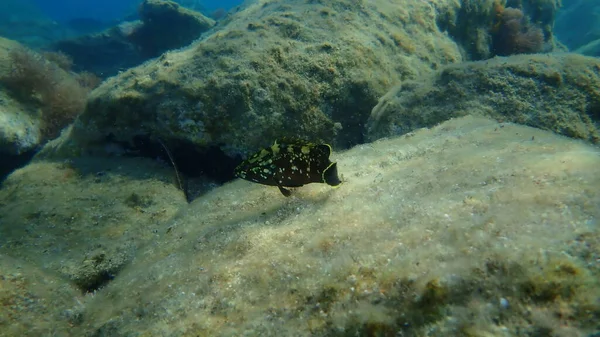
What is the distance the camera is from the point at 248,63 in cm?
525

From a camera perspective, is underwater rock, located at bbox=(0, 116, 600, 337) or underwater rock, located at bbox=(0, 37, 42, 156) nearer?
underwater rock, located at bbox=(0, 116, 600, 337)

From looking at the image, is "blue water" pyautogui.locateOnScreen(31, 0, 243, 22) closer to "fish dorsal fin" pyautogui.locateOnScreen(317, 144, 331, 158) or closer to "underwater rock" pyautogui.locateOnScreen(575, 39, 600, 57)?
"underwater rock" pyautogui.locateOnScreen(575, 39, 600, 57)

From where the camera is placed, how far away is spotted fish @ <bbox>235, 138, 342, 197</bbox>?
2944 mm

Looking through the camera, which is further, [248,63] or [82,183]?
[248,63]

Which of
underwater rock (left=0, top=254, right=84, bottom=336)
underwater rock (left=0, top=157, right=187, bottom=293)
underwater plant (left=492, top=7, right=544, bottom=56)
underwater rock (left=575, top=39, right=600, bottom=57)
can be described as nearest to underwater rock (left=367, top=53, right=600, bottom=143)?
underwater rock (left=0, top=157, right=187, bottom=293)

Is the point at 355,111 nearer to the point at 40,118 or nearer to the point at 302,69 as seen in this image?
the point at 302,69

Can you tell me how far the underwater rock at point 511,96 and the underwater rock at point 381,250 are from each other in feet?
3.23

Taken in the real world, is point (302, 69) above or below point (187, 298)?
above

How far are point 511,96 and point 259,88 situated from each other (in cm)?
381

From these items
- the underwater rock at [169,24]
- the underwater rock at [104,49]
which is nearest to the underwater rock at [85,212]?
the underwater rock at [169,24]

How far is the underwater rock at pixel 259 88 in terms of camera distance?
501 centimetres

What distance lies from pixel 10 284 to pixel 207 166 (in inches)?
110

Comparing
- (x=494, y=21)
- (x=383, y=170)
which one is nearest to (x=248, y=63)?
(x=383, y=170)

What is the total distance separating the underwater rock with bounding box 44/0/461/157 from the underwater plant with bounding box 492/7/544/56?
5.98 meters
